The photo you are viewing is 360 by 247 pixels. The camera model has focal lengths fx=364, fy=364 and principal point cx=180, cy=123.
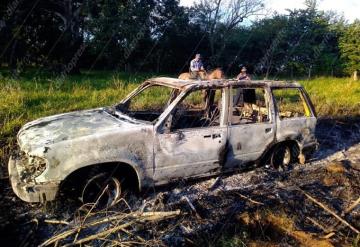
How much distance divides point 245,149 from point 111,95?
19.1 ft

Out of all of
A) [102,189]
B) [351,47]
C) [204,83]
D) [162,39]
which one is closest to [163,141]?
[102,189]

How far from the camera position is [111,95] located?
1022 centimetres

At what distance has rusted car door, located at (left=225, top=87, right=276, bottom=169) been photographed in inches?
202

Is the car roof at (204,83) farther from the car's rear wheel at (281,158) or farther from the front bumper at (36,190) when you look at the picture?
the front bumper at (36,190)

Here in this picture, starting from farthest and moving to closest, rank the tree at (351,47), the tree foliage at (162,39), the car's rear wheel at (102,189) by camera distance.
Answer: the tree at (351,47)
the tree foliage at (162,39)
the car's rear wheel at (102,189)

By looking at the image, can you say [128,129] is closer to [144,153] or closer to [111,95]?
[144,153]

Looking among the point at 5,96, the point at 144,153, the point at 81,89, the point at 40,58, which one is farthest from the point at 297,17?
the point at 144,153

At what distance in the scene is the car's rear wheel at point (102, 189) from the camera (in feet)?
13.9

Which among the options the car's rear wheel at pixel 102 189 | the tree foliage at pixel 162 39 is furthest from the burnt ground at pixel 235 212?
the tree foliage at pixel 162 39

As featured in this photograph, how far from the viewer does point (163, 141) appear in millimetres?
4492

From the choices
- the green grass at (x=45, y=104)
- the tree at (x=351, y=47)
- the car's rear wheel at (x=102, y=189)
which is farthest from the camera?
the tree at (x=351, y=47)

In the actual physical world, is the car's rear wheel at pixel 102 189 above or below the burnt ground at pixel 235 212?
above

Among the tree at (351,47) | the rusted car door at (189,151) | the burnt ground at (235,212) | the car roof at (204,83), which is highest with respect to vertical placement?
the tree at (351,47)

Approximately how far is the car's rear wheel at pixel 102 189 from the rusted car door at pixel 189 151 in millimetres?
518
